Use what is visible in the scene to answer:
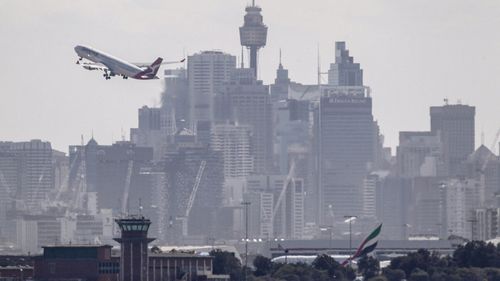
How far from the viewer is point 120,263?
19388cm

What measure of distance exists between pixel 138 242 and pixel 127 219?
263 cm

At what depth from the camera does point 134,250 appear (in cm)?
19225

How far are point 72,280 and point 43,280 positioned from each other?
9.10 feet

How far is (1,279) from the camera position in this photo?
19738 cm

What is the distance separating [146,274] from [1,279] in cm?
1237

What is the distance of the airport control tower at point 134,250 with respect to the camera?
19125 cm

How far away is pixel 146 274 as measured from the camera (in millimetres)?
193375

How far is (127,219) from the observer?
19438 cm

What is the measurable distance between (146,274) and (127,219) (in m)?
4.63

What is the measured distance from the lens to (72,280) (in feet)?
645

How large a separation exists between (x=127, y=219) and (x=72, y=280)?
6952 mm

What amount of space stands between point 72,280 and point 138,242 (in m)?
7.36

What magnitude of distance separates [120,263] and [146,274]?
7.44 feet

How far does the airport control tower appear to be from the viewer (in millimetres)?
191250
